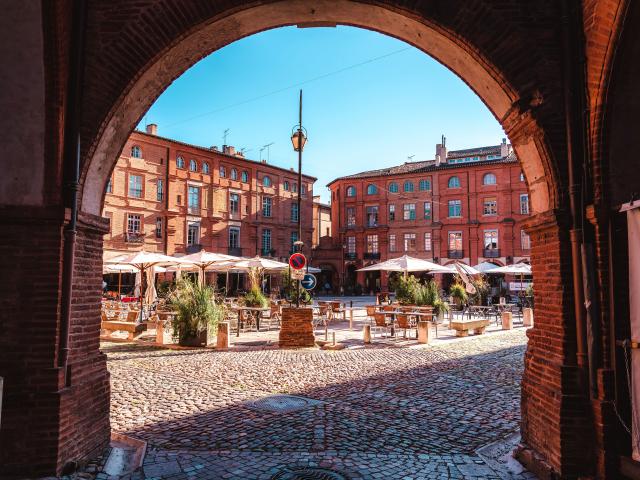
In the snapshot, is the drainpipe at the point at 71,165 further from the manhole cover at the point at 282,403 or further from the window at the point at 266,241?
the window at the point at 266,241

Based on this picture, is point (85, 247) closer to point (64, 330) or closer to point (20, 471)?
point (64, 330)

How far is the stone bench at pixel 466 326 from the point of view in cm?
1365

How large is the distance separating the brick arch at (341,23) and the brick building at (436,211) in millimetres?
35232

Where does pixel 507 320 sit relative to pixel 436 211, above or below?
below

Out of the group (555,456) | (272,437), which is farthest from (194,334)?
(555,456)

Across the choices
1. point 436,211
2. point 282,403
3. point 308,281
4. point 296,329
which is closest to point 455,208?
point 436,211

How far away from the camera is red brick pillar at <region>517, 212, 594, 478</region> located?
3.93m

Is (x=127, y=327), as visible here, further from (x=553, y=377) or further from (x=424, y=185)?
(x=424, y=185)

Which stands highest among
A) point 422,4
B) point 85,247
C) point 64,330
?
point 422,4

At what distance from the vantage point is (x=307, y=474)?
4023 millimetres

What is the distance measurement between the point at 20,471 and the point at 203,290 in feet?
24.8

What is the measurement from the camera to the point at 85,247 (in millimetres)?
4496

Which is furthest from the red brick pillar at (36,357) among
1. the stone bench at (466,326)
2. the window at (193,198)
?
the window at (193,198)

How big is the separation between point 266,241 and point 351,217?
993cm
